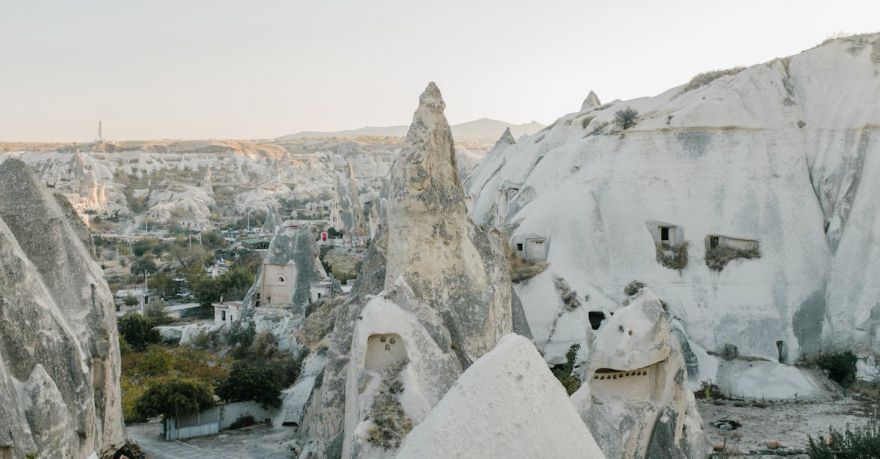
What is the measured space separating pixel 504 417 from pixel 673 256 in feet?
61.4

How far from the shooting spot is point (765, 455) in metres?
14.2

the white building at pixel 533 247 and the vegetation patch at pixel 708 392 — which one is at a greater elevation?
the white building at pixel 533 247

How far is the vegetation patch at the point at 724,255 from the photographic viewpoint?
70.9 feet

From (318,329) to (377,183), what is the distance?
6873 centimetres

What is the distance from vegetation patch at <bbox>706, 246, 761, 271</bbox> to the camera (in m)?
21.6

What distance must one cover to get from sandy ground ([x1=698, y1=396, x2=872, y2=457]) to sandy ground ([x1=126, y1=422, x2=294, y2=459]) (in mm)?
7648

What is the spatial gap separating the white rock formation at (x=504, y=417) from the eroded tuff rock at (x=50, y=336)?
610 centimetres

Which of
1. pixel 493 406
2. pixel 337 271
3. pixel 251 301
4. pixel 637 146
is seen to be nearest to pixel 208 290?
pixel 337 271

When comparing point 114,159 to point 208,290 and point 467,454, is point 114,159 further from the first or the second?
point 467,454

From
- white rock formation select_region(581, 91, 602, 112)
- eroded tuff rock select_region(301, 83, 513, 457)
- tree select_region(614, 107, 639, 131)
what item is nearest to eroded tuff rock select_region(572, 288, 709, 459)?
eroded tuff rock select_region(301, 83, 513, 457)

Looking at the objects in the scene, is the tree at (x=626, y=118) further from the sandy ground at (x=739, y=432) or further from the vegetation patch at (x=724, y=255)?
the sandy ground at (x=739, y=432)

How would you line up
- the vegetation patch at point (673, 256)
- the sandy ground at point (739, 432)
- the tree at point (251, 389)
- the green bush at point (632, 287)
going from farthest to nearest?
the vegetation patch at point (673, 256) < the green bush at point (632, 287) < the tree at point (251, 389) < the sandy ground at point (739, 432)

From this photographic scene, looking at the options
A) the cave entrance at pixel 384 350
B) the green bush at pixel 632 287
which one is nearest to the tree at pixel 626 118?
the green bush at pixel 632 287

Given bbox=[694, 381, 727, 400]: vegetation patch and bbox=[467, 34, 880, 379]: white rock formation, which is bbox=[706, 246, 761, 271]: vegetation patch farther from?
bbox=[694, 381, 727, 400]: vegetation patch
